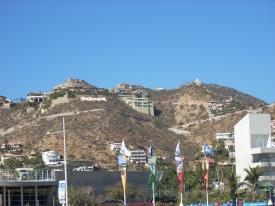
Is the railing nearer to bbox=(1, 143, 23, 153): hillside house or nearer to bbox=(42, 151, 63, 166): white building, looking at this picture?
bbox=(42, 151, 63, 166): white building

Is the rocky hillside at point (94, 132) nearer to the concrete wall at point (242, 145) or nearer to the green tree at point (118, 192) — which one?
the green tree at point (118, 192)

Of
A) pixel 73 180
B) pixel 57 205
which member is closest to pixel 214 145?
pixel 73 180

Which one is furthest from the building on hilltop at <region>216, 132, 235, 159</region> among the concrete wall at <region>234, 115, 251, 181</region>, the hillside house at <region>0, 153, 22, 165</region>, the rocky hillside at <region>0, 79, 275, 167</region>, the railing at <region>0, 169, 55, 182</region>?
the railing at <region>0, 169, 55, 182</region>

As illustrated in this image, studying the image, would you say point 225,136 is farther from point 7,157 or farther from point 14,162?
point 14,162

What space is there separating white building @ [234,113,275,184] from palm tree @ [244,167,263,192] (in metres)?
2.10

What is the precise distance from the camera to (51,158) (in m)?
151

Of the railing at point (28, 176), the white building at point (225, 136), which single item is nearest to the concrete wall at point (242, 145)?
the railing at point (28, 176)

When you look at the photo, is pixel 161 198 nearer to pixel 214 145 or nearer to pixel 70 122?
pixel 214 145

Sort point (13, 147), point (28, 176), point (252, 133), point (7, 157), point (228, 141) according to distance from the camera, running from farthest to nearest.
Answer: point (13, 147), point (228, 141), point (7, 157), point (252, 133), point (28, 176)

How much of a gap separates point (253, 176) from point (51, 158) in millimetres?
66385

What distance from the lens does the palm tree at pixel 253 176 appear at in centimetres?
9262

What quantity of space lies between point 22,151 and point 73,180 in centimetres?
7289

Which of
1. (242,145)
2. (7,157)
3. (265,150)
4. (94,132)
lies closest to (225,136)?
(94,132)

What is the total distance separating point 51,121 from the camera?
184875 mm
